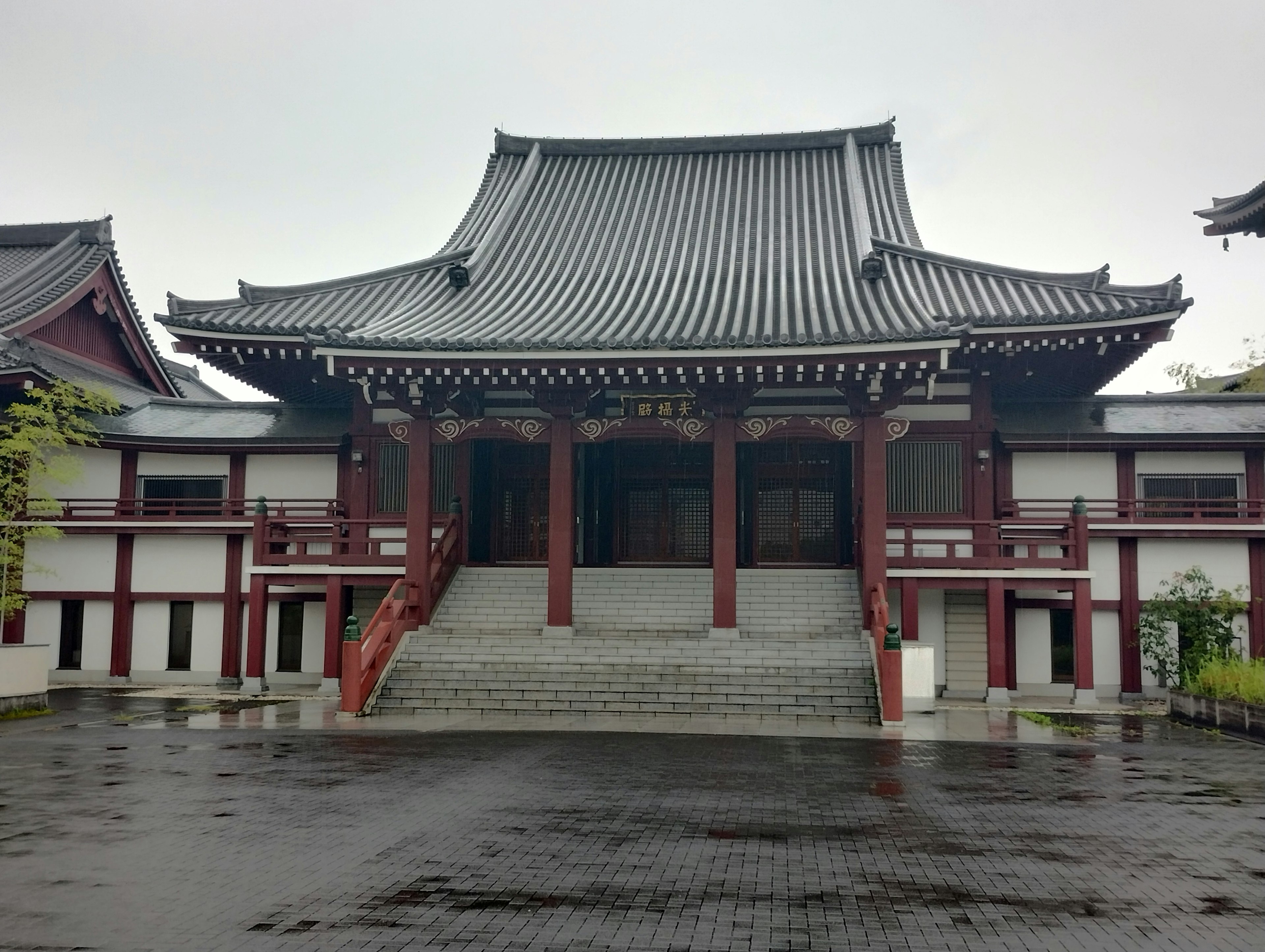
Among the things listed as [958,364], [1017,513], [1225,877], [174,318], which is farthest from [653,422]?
[1225,877]

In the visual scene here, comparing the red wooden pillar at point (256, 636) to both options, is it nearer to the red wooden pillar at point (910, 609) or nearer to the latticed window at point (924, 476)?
the red wooden pillar at point (910, 609)

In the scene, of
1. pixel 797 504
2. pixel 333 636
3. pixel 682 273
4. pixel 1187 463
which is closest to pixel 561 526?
pixel 333 636

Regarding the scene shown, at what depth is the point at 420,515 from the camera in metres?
19.6

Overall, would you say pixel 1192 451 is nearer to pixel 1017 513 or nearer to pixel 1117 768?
pixel 1017 513

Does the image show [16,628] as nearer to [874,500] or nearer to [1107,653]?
[874,500]

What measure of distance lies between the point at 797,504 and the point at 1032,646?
207 inches

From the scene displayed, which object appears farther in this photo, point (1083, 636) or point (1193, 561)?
point (1193, 561)

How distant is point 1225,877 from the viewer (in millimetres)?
7707

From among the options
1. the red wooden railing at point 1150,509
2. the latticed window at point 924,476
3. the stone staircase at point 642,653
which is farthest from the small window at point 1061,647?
the stone staircase at point 642,653

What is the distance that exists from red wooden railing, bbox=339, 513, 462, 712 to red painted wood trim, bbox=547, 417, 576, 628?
7.72 feet

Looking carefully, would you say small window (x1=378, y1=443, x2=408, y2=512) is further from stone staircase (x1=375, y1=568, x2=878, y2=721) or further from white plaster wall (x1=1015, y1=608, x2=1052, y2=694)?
white plaster wall (x1=1015, y1=608, x2=1052, y2=694)

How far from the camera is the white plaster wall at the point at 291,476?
934 inches

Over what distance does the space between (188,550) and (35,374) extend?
4688mm

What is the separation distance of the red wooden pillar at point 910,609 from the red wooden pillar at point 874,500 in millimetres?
833
